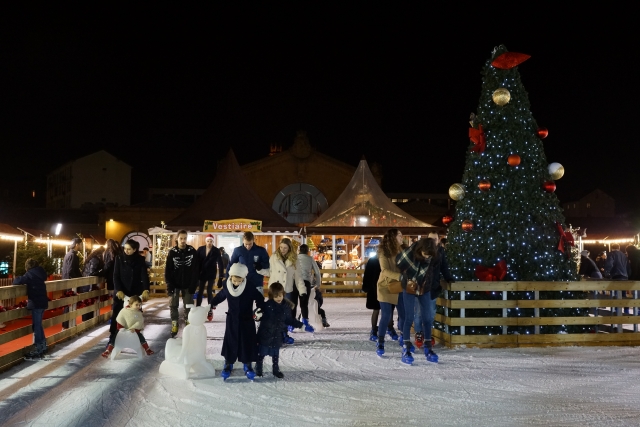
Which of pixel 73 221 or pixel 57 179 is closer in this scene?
pixel 73 221

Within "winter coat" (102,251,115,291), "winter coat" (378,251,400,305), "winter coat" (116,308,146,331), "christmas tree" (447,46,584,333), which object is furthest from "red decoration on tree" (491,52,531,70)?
"winter coat" (102,251,115,291)

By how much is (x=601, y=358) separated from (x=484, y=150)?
3779mm

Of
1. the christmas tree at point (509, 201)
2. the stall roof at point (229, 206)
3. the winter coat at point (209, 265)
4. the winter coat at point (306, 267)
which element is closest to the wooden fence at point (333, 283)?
the stall roof at point (229, 206)

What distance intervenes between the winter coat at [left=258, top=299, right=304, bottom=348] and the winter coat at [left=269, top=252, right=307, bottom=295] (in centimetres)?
312

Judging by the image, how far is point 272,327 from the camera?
271 inches

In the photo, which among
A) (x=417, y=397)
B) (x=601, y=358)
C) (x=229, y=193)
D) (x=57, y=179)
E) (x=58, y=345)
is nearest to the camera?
(x=417, y=397)

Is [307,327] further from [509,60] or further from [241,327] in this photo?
[509,60]

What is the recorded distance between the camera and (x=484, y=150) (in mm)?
10539

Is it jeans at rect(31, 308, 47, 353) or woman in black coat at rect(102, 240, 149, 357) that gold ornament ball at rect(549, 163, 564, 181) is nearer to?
woman in black coat at rect(102, 240, 149, 357)

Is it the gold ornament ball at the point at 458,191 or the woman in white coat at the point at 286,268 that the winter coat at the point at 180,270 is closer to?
the woman in white coat at the point at 286,268

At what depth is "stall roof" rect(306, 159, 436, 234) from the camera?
23.7 m

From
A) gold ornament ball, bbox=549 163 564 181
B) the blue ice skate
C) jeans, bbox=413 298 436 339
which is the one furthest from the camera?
gold ornament ball, bbox=549 163 564 181

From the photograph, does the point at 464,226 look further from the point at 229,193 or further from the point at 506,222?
the point at 229,193

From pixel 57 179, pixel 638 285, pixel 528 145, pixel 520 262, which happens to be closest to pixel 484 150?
pixel 528 145
